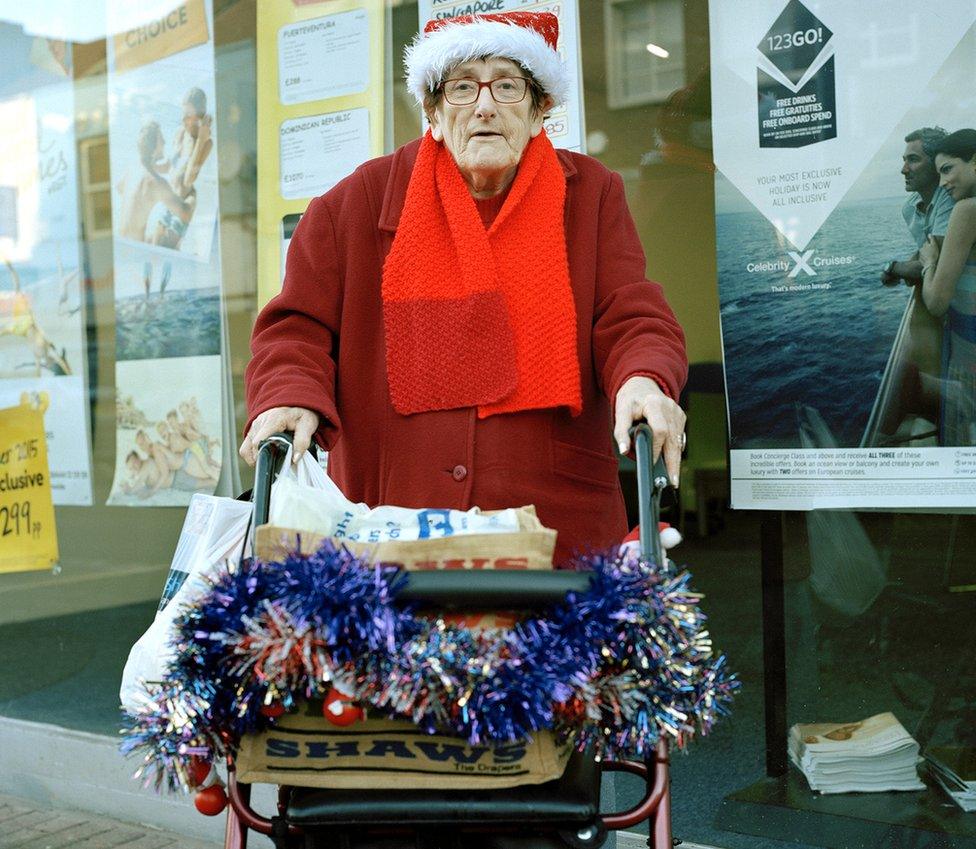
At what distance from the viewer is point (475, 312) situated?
7.80ft

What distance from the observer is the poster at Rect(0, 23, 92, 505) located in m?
4.89

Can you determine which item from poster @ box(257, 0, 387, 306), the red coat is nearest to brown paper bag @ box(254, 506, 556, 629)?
the red coat

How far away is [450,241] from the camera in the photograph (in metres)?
2.46

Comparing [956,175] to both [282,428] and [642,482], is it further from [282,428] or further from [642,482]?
[282,428]

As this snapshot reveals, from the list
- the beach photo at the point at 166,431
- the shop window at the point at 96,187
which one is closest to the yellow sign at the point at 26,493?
the beach photo at the point at 166,431

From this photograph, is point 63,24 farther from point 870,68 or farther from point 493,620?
point 493,620

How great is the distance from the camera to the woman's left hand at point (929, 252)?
10.7 feet

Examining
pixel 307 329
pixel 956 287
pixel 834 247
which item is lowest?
pixel 307 329

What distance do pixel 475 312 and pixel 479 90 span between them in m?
0.45

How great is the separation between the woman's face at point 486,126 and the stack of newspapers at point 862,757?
1.95m

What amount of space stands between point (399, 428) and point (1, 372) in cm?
325

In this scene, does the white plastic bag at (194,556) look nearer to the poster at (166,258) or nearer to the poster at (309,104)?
the poster at (309,104)

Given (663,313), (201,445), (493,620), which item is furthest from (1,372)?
(493,620)

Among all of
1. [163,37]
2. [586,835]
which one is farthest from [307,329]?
[163,37]
